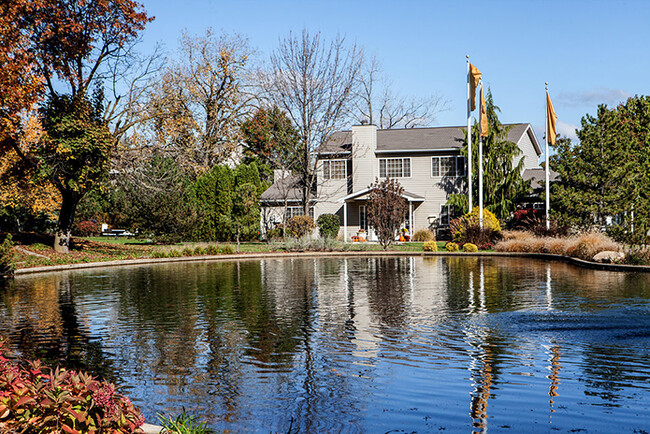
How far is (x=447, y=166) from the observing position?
4066 cm

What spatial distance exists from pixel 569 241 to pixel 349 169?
65.4ft

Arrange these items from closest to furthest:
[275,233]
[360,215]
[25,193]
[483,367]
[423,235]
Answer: [483,367], [25,193], [423,235], [275,233], [360,215]

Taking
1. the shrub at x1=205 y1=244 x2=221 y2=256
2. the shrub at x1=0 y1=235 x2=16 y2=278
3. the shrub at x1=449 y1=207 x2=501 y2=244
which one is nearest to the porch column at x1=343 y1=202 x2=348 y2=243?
the shrub at x1=449 y1=207 x2=501 y2=244

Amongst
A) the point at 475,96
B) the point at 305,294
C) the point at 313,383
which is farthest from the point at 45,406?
the point at 475,96

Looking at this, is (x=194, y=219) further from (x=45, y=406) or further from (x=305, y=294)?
(x=45, y=406)

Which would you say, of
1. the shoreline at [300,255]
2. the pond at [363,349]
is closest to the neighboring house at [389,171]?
the shoreline at [300,255]

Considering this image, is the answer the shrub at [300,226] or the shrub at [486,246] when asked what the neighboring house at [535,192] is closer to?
the shrub at [486,246]

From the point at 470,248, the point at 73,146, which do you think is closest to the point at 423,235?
the point at 470,248

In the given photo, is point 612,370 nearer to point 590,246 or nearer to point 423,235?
point 590,246

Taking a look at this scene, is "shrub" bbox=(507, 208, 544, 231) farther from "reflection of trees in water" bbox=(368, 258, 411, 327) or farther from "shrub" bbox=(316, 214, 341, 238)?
"reflection of trees in water" bbox=(368, 258, 411, 327)

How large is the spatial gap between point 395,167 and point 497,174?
6.83m

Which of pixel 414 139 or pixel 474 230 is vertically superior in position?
pixel 414 139

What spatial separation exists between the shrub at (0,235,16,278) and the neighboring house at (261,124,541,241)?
76.2ft

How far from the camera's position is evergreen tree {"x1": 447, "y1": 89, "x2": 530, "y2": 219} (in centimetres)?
3819
